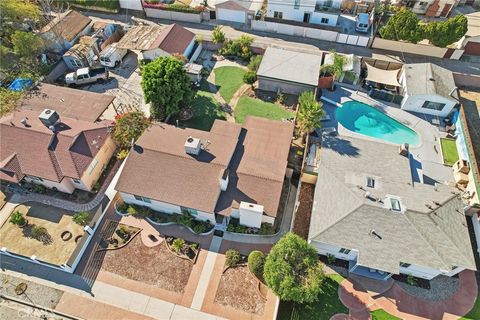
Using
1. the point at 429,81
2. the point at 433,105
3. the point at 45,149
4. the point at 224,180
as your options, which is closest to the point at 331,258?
the point at 224,180

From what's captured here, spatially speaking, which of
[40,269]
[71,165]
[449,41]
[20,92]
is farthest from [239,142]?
[449,41]

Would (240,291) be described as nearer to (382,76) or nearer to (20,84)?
(382,76)

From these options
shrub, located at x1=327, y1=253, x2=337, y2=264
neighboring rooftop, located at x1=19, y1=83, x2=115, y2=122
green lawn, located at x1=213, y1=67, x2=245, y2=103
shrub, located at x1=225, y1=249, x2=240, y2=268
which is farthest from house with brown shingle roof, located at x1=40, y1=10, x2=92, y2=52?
shrub, located at x1=327, y1=253, x2=337, y2=264

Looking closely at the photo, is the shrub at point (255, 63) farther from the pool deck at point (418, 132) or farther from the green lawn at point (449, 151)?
the green lawn at point (449, 151)

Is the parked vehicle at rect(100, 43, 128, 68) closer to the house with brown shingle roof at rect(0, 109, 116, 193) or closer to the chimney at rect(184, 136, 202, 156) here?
the house with brown shingle roof at rect(0, 109, 116, 193)

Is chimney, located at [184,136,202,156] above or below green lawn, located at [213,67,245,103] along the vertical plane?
above

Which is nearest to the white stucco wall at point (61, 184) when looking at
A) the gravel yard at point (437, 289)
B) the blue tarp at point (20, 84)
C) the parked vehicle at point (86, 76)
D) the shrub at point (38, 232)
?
the shrub at point (38, 232)

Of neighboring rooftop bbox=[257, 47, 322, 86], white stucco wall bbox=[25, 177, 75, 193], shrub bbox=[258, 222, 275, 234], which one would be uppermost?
neighboring rooftop bbox=[257, 47, 322, 86]
